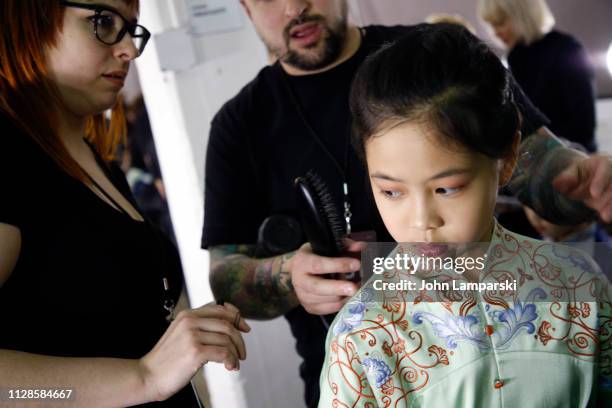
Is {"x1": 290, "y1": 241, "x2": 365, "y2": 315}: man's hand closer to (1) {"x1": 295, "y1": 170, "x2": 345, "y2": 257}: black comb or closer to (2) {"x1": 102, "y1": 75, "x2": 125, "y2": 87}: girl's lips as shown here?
(1) {"x1": 295, "y1": 170, "x2": 345, "y2": 257}: black comb

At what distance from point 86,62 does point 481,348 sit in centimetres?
54

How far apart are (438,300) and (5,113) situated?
50 centimetres

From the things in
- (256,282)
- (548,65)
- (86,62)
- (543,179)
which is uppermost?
(86,62)

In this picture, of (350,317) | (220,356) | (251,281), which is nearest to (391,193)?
(350,317)

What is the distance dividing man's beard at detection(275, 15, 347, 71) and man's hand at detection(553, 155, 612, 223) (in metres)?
0.35

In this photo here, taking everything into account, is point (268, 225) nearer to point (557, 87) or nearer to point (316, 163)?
point (316, 163)

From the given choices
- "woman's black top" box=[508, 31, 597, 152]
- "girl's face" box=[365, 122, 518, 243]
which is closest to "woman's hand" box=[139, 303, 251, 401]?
"girl's face" box=[365, 122, 518, 243]

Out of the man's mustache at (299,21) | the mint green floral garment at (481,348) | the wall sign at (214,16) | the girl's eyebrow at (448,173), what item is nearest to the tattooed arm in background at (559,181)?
the mint green floral garment at (481,348)

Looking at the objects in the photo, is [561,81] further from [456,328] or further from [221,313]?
[221,313]

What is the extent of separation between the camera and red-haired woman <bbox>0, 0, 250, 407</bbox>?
62 centimetres

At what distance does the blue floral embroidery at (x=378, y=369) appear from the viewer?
613 mm

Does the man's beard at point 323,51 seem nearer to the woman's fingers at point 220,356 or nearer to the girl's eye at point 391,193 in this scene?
the girl's eye at point 391,193

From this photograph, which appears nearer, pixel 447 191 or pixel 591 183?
pixel 447 191

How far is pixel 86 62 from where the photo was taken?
694 millimetres
